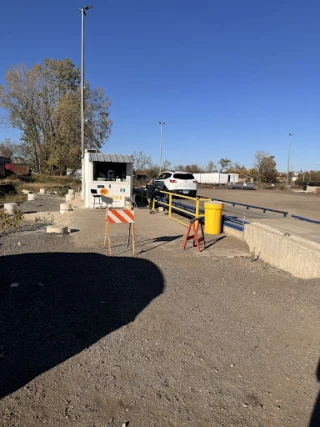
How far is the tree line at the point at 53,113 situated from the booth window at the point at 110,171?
23.7m

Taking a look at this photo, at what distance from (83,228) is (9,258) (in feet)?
12.3

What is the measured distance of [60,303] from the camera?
4.37 metres

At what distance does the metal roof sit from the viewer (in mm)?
14950

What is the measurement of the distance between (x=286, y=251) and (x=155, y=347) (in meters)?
3.68

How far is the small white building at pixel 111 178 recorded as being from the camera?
50.0ft

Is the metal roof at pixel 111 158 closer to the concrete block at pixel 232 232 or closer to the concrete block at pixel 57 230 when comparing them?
the concrete block at pixel 57 230

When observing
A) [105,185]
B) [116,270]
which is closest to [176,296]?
[116,270]

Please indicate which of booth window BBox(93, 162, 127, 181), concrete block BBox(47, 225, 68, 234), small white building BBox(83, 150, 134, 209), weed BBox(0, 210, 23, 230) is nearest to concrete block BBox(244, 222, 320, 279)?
concrete block BBox(47, 225, 68, 234)

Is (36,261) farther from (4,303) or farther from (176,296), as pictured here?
(176,296)

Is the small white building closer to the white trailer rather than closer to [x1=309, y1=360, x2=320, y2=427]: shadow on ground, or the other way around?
[x1=309, y1=360, x2=320, y2=427]: shadow on ground

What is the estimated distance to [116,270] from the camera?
5.91 meters

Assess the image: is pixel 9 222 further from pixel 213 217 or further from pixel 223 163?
pixel 223 163

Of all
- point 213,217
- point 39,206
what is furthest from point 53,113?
point 213,217

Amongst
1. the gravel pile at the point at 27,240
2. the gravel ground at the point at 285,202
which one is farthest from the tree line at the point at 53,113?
the gravel pile at the point at 27,240
